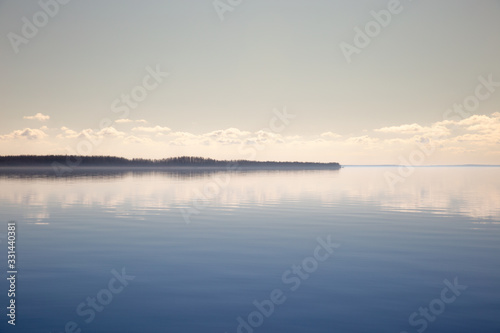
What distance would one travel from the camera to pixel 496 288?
1388 centimetres

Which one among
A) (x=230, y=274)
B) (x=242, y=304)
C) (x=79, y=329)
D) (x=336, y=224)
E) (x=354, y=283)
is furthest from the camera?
(x=336, y=224)

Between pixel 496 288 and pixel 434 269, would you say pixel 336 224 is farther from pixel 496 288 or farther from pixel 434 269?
pixel 496 288

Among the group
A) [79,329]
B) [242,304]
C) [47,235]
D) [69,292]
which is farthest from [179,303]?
[47,235]

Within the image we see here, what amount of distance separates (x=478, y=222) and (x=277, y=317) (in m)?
23.6
